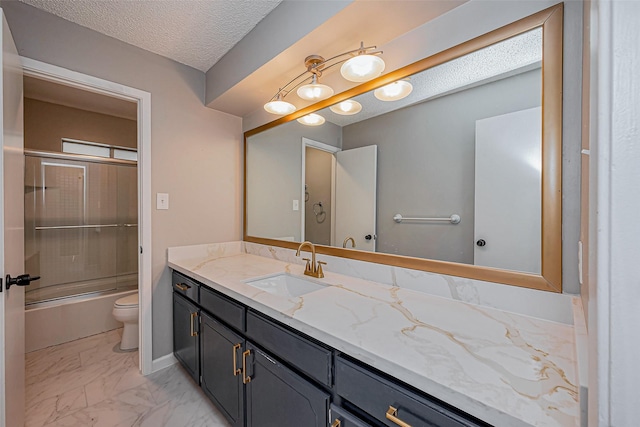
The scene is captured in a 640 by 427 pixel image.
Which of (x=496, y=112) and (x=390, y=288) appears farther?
(x=390, y=288)

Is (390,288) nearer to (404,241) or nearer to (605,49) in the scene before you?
(404,241)

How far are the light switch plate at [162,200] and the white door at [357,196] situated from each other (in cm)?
130

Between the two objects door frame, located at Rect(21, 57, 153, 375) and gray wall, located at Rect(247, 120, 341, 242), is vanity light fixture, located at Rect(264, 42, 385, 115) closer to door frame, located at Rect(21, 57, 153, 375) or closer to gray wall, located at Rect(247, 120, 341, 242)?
gray wall, located at Rect(247, 120, 341, 242)

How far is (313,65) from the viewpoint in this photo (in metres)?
1.49

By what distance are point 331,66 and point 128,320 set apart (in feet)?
8.44

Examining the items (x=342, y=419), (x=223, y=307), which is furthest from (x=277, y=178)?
(x=342, y=419)

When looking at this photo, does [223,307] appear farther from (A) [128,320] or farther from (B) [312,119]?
(A) [128,320]

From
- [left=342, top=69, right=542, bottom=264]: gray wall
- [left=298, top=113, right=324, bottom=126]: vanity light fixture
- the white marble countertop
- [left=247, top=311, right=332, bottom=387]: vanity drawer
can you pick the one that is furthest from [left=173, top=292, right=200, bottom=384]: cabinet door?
[left=298, top=113, right=324, bottom=126]: vanity light fixture

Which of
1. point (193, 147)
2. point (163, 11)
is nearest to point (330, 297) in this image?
point (193, 147)

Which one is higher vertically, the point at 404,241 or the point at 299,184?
the point at 299,184

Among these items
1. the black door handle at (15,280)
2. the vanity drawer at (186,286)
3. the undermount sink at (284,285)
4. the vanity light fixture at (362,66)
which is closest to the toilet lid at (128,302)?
the vanity drawer at (186,286)

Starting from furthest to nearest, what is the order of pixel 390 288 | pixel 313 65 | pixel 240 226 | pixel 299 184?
pixel 240 226 < pixel 299 184 < pixel 313 65 < pixel 390 288

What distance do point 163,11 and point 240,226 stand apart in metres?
1.60

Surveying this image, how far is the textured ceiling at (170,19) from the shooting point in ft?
4.86
